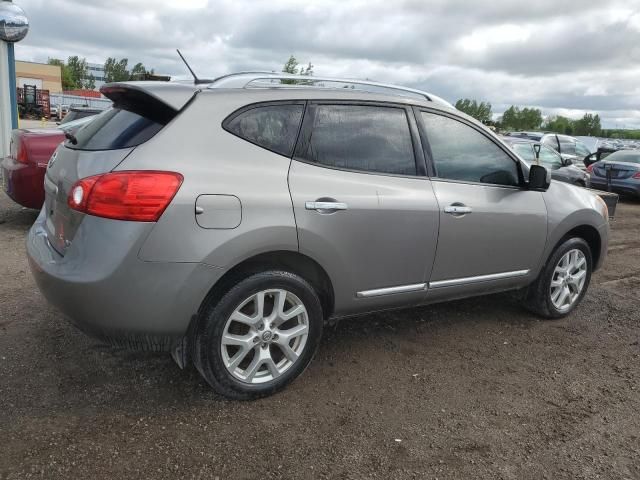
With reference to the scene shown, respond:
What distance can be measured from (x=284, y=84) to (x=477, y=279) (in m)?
1.93

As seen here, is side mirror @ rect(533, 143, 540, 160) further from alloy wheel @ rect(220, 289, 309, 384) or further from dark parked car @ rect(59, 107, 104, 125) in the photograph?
alloy wheel @ rect(220, 289, 309, 384)

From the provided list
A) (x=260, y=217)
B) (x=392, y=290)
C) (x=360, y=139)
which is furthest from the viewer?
(x=392, y=290)

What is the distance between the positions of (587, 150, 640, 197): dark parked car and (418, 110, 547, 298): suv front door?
1123cm

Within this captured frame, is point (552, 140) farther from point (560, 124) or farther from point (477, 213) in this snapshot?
point (560, 124)

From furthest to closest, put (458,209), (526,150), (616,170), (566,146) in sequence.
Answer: (566,146), (616,170), (526,150), (458,209)

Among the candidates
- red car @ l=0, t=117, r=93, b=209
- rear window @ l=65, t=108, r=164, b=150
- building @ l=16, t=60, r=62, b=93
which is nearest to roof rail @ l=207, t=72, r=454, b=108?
rear window @ l=65, t=108, r=164, b=150

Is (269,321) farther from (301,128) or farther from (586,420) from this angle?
(586,420)

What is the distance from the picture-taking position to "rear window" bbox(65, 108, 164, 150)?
2.73 meters

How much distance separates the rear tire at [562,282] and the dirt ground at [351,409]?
10.4 inches

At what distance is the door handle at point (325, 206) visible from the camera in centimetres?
296

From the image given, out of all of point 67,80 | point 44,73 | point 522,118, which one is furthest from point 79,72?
point 522,118

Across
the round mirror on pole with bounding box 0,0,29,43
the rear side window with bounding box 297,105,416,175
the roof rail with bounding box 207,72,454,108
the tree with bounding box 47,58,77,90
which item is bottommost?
the tree with bounding box 47,58,77,90

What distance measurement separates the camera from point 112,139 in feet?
9.22

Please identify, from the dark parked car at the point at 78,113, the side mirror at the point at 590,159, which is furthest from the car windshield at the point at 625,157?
the dark parked car at the point at 78,113
